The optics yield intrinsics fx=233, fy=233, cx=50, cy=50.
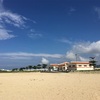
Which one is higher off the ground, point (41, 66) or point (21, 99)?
point (41, 66)

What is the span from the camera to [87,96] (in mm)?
14688

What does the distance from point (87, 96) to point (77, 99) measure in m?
1.07

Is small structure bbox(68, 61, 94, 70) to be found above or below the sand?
above

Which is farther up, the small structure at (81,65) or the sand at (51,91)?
the small structure at (81,65)

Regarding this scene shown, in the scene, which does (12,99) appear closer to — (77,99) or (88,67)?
(77,99)

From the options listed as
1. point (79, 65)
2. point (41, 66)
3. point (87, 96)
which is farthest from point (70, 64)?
point (87, 96)

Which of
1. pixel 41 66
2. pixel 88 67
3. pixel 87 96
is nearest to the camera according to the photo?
pixel 87 96

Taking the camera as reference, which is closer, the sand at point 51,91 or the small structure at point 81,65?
the sand at point 51,91

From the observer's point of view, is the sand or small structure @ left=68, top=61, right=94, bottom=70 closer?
the sand

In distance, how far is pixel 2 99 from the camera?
14.6 metres

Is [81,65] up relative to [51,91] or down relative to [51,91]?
up

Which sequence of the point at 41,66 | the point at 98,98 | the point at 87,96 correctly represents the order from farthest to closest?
the point at 41,66, the point at 87,96, the point at 98,98

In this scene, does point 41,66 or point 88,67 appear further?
point 41,66

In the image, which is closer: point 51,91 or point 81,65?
point 51,91
